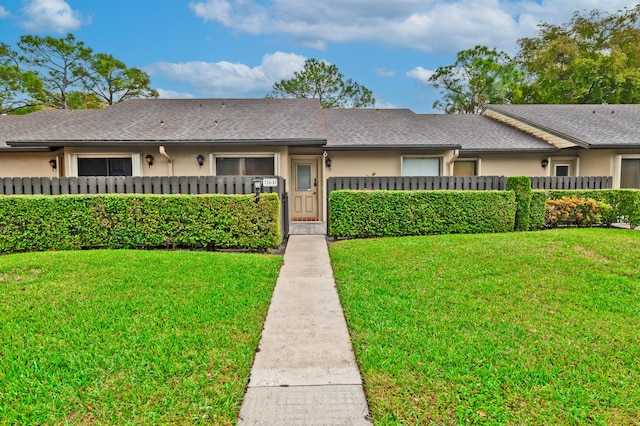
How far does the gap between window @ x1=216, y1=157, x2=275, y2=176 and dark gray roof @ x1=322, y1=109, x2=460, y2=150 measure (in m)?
2.02

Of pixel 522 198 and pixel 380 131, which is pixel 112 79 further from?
pixel 522 198

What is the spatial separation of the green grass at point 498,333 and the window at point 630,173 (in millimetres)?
8966

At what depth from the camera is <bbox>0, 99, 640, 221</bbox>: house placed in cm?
1106

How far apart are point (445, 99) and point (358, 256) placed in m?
25.9

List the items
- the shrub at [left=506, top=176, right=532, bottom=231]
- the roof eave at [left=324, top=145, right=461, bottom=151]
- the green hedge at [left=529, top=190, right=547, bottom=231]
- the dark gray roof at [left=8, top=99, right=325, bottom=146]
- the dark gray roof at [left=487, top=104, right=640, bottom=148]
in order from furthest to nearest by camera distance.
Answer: the dark gray roof at [left=487, top=104, right=640, bottom=148] < the roof eave at [left=324, top=145, right=461, bottom=151] < the dark gray roof at [left=8, top=99, right=325, bottom=146] < the green hedge at [left=529, top=190, right=547, bottom=231] < the shrub at [left=506, top=176, right=532, bottom=231]

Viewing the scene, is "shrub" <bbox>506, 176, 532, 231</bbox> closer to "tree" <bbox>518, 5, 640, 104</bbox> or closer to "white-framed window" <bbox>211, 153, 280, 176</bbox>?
"white-framed window" <bbox>211, 153, 280, 176</bbox>

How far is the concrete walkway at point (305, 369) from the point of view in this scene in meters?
2.27

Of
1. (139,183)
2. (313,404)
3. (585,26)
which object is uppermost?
(585,26)

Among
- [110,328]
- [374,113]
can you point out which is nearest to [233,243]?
[110,328]

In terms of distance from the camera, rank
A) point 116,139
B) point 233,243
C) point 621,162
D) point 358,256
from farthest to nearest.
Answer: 1. point 621,162
2. point 116,139
3. point 233,243
4. point 358,256

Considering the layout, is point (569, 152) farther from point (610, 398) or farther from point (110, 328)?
point (110, 328)

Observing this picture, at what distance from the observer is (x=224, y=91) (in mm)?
26906

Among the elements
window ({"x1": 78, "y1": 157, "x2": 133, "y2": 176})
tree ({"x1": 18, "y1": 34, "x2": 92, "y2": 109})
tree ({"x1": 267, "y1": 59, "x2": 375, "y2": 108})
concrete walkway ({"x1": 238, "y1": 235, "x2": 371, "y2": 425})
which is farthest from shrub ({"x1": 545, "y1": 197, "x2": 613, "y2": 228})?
tree ({"x1": 18, "y1": 34, "x2": 92, "y2": 109})

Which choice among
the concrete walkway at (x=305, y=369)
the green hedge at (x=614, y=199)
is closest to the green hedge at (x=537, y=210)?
the green hedge at (x=614, y=199)
